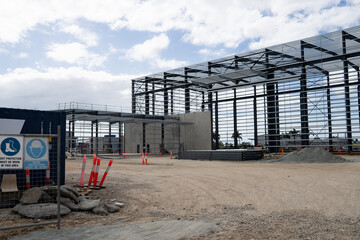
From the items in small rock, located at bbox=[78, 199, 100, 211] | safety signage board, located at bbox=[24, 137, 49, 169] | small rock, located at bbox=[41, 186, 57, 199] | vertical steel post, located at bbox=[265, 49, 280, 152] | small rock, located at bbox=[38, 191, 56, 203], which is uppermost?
vertical steel post, located at bbox=[265, 49, 280, 152]

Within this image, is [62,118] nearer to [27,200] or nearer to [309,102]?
[27,200]

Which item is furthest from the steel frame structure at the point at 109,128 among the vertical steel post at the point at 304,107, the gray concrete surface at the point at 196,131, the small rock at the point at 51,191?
the small rock at the point at 51,191

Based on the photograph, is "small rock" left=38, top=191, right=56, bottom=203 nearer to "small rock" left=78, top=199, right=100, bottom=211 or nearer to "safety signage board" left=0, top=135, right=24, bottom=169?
"small rock" left=78, top=199, right=100, bottom=211

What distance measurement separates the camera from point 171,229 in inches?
251

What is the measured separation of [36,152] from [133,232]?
10.2ft

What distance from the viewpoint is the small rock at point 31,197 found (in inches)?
308

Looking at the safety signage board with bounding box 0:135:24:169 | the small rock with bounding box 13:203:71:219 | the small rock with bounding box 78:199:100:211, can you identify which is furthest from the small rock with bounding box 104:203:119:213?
the safety signage board with bounding box 0:135:24:169

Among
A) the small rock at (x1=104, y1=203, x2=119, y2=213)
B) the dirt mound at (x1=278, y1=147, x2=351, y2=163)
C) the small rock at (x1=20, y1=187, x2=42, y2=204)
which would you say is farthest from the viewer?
the dirt mound at (x1=278, y1=147, x2=351, y2=163)

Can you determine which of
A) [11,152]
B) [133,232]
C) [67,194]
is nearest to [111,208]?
[67,194]

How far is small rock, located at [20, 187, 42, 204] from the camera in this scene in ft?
25.6

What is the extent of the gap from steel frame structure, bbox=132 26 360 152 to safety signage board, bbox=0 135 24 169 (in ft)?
103

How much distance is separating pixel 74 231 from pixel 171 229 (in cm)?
186

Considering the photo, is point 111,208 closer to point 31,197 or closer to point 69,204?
point 69,204

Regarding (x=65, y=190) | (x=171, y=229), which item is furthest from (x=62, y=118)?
(x=171, y=229)
